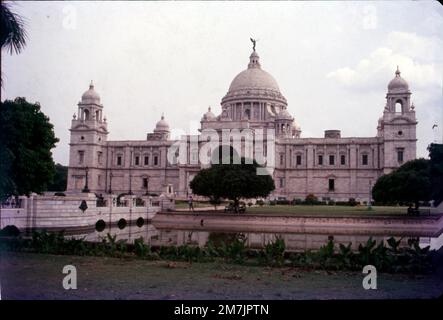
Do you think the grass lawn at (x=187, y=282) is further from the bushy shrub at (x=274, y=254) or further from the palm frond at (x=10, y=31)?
the palm frond at (x=10, y=31)

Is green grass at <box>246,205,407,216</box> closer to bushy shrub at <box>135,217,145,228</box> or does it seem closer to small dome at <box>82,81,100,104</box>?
bushy shrub at <box>135,217,145,228</box>

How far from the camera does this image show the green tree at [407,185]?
23.5m

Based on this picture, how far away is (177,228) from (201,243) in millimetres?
6566

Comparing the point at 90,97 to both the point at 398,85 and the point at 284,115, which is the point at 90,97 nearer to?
the point at 284,115

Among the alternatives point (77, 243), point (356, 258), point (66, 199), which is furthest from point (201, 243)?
point (356, 258)

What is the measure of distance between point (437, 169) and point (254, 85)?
4201 centimetres

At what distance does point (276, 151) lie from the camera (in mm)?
51125

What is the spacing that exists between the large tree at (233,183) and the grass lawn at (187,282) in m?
18.1

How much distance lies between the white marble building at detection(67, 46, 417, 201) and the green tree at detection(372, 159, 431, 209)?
60.9 ft

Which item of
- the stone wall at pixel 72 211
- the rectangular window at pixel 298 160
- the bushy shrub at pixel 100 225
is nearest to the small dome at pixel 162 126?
the rectangular window at pixel 298 160

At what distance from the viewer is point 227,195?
29234 mm

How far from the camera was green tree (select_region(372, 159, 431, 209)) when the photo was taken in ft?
77.3
